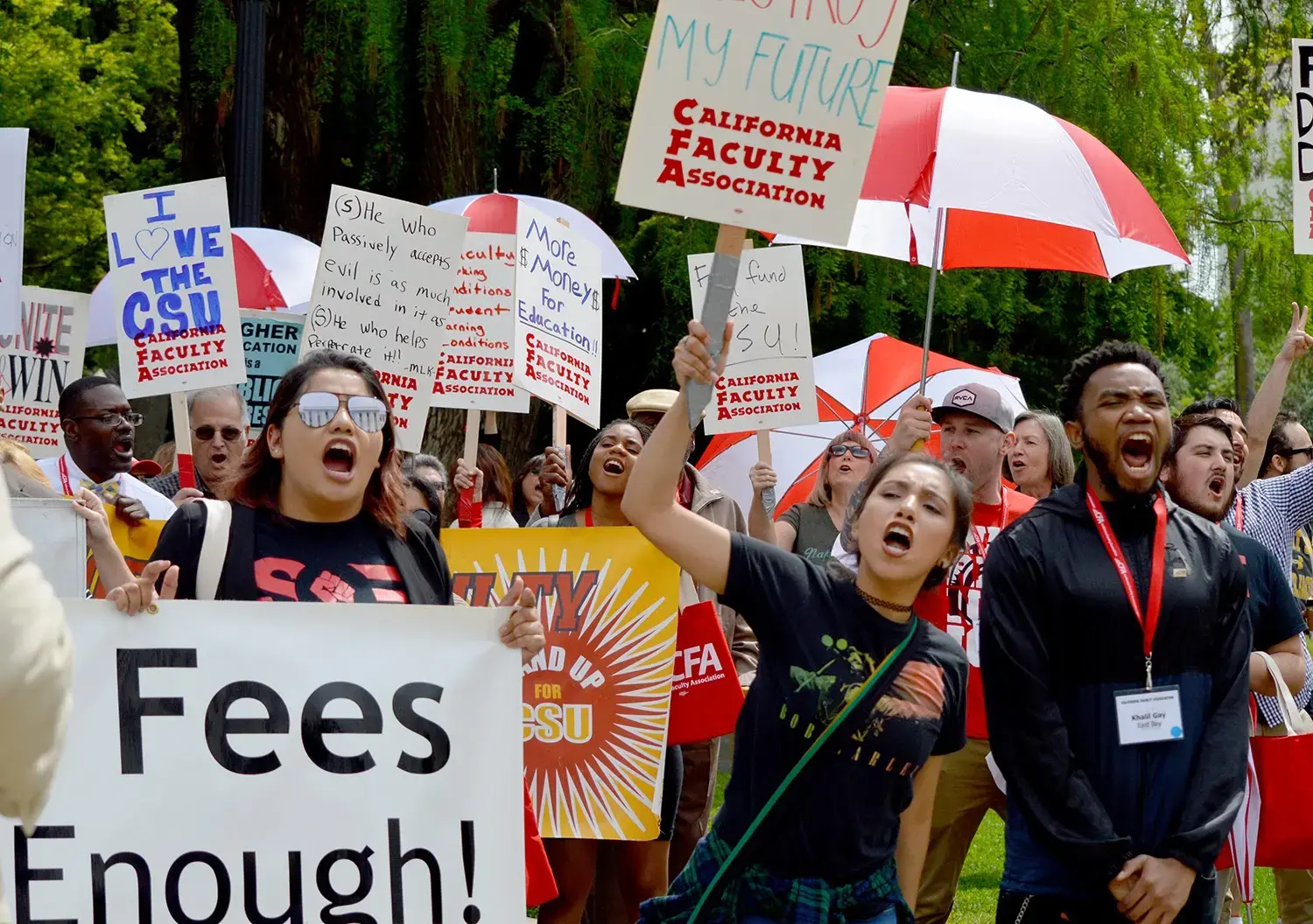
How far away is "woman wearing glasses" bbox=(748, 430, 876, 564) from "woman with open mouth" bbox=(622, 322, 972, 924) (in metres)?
2.81

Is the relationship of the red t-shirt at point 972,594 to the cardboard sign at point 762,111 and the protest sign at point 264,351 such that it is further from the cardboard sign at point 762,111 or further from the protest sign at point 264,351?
the protest sign at point 264,351

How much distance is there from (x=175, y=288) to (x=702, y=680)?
2.73m

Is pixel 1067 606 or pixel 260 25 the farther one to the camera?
pixel 260 25

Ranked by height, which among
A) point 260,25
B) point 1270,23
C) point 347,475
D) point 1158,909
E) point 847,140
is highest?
point 1270,23

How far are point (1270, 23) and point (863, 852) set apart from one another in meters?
14.2

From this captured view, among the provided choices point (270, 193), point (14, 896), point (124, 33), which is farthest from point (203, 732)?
point (124, 33)

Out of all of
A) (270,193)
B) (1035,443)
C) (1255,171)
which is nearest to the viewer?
(1035,443)

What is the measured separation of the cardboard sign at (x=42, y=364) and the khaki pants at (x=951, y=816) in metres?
4.61

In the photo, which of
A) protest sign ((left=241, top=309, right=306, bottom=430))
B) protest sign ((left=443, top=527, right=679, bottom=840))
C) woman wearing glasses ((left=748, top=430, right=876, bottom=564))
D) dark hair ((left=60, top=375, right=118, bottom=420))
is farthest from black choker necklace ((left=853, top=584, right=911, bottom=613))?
protest sign ((left=241, top=309, right=306, bottom=430))

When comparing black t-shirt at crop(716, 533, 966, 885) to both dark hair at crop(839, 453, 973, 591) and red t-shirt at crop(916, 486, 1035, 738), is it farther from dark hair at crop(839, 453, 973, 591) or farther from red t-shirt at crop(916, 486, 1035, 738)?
red t-shirt at crop(916, 486, 1035, 738)

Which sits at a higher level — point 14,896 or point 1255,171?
point 1255,171

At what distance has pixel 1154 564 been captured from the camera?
4.17 meters

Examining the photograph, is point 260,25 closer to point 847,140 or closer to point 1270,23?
point 847,140

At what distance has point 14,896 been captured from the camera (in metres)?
3.81
